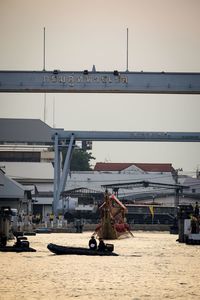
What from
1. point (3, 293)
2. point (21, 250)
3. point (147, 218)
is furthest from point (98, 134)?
point (3, 293)

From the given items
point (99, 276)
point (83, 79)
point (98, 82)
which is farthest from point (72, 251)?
point (83, 79)

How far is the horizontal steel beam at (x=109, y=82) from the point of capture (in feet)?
194

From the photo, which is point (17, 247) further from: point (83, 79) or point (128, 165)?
point (128, 165)

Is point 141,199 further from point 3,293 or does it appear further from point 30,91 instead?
point 3,293

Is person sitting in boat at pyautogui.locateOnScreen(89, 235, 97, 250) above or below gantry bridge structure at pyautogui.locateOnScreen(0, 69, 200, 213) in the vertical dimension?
below

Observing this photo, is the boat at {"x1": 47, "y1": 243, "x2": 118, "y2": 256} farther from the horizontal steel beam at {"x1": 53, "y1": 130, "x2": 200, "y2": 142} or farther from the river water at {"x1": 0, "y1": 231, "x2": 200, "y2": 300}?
the horizontal steel beam at {"x1": 53, "y1": 130, "x2": 200, "y2": 142}

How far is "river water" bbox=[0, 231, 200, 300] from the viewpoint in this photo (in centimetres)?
2530

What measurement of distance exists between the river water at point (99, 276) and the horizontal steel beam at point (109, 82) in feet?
56.7

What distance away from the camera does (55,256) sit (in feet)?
130

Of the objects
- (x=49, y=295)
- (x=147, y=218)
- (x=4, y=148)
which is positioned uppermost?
(x=4, y=148)

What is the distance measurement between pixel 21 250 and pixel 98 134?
149 ft

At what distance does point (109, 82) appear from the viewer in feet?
196

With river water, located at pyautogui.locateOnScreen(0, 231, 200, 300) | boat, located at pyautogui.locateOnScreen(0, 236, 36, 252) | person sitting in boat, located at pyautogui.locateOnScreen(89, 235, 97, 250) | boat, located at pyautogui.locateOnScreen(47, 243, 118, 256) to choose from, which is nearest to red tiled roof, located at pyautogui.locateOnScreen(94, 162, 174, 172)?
boat, located at pyautogui.locateOnScreen(0, 236, 36, 252)

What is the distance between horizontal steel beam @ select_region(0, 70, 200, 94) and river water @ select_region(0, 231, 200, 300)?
17281 mm
